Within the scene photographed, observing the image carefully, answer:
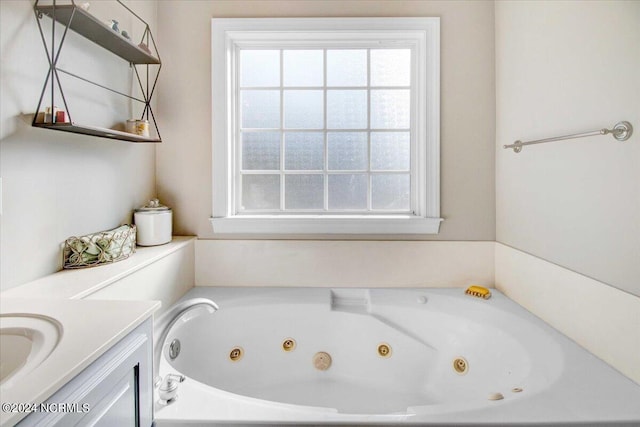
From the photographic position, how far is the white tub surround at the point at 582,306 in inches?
39.4

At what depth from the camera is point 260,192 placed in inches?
75.9

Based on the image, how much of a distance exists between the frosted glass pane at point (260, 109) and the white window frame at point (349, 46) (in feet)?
0.35

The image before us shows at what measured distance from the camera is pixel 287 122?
1.91m

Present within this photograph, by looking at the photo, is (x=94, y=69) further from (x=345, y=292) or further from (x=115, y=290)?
(x=345, y=292)

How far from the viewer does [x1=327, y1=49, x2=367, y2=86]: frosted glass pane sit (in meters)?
1.89

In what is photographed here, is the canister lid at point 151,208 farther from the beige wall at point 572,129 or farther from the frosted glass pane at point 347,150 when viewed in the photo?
the beige wall at point 572,129

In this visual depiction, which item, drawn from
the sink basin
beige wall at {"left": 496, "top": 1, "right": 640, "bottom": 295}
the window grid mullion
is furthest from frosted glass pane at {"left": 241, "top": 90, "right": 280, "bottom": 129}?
the sink basin

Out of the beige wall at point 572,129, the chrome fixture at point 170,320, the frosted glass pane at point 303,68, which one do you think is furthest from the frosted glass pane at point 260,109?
the beige wall at point 572,129

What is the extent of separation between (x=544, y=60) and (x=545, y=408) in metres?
1.33

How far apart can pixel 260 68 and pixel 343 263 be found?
49.4 inches

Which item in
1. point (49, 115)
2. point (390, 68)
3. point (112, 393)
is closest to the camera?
point (112, 393)

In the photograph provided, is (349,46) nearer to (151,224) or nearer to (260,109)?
(260,109)

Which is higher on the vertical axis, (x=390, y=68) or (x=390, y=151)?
(x=390, y=68)

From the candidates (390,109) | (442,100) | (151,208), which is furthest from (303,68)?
(151,208)
